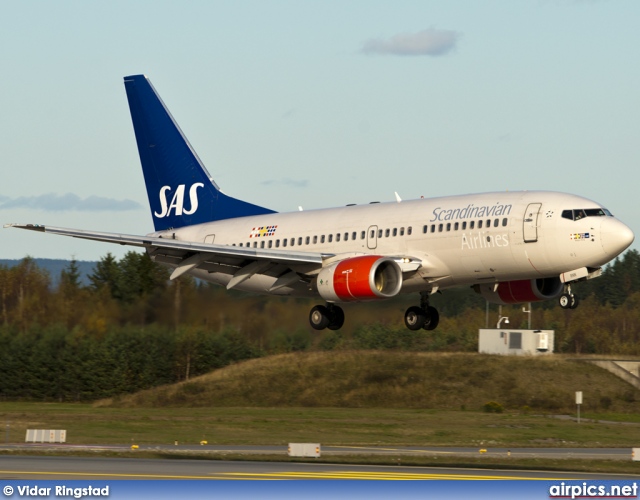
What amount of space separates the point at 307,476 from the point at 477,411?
5522 centimetres

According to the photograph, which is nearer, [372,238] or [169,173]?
[372,238]

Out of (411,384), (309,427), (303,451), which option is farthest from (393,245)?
(411,384)

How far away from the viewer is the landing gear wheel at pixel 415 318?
1864 inches

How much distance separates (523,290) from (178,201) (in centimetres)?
1755

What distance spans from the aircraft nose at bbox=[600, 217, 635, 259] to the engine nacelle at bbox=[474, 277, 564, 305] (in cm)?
477

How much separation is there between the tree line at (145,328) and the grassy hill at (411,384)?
305 centimetres

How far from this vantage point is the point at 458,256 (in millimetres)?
42688

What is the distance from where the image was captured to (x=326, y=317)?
47.5 m

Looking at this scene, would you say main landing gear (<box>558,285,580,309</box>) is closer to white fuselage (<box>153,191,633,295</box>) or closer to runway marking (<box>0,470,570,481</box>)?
white fuselage (<box>153,191,633,295</box>)

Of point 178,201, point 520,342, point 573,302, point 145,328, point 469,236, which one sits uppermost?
point 178,201

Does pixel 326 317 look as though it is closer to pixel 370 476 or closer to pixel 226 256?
pixel 226 256

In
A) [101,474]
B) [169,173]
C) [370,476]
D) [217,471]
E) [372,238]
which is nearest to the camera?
[101,474]

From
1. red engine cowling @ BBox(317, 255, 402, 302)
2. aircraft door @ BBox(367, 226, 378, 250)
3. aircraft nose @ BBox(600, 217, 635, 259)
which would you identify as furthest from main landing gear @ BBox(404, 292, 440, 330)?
aircraft nose @ BBox(600, 217, 635, 259)

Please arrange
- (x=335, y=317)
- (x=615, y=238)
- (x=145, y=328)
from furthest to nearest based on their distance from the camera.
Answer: (x=145, y=328) → (x=335, y=317) → (x=615, y=238)
